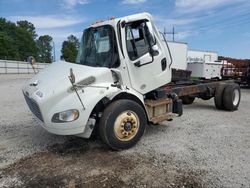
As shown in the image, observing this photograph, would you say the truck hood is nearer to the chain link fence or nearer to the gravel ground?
the gravel ground

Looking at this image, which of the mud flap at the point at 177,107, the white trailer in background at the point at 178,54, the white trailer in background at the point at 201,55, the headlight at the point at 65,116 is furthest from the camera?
the white trailer in background at the point at 201,55

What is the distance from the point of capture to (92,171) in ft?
13.8

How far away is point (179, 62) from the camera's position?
1922 cm

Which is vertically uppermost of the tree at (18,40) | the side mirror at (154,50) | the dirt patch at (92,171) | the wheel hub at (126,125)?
the tree at (18,40)

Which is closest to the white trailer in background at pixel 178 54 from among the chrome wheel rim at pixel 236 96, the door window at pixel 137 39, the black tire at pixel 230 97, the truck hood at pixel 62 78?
the chrome wheel rim at pixel 236 96

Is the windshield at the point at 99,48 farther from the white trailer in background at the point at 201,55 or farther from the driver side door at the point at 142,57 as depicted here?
the white trailer in background at the point at 201,55

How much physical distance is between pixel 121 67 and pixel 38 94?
157 cm

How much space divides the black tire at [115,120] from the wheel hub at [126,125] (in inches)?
0.8

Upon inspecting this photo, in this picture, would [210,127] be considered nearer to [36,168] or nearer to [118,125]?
[118,125]

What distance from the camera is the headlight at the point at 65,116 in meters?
4.37

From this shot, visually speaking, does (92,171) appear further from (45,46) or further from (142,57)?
(45,46)

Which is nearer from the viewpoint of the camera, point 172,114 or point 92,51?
point 92,51

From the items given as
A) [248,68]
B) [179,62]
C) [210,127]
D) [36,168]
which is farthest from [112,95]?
[179,62]

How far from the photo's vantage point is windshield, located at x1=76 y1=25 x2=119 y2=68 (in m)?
5.15
